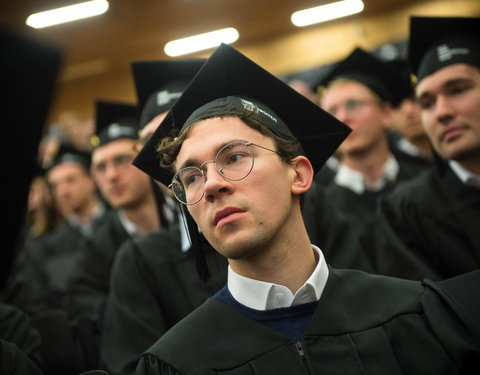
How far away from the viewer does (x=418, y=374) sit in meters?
1.68

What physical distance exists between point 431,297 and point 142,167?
123cm

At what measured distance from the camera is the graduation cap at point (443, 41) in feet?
9.24

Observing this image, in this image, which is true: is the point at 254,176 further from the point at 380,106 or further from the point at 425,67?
the point at 380,106

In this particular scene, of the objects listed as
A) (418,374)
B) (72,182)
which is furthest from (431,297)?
(72,182)

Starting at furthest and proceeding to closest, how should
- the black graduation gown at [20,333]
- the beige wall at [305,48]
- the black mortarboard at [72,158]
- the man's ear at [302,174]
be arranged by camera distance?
the beige wall at [305,48] < the black mortarboard at [72,158] < the black graduation gown at [20,333] < the man's ear at [302,174]

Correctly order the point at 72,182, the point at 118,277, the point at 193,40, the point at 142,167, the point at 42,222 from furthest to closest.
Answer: the point at 193,40 → the point at 42,222 → the point at 72,182 → the point at 118,277 → the point at 142,167

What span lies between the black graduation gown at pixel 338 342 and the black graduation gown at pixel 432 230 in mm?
916

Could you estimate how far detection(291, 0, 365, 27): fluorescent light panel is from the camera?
7809 mm

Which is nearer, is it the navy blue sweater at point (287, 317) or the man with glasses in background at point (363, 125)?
the navy blue sweater at point (287, 317)

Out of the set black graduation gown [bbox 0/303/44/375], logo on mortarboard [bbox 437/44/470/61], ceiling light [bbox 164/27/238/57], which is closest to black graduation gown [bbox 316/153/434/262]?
logo on mortarboard [bbox 437/44/470/61]

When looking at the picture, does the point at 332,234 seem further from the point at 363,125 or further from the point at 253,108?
the point at 363,125

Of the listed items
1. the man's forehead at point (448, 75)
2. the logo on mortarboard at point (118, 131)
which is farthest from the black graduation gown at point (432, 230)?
the logo on mortarboard at point (118, 131)

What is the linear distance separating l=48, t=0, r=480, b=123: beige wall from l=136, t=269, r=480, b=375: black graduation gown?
7.00m

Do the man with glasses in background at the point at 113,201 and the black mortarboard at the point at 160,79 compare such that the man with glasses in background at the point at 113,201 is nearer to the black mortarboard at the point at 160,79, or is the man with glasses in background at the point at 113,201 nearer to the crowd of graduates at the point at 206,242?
the crowd of graduates at the point at 206,242
